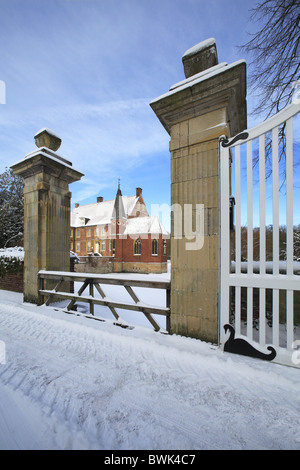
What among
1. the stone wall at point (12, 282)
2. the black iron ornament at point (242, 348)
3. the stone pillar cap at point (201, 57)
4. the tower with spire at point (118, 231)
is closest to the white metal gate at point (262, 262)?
the black iron ornament at point (242, 348)

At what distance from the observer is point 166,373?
7.45 feet

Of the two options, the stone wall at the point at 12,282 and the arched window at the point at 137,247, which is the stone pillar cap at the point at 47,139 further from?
the arched window at the point at 137,247

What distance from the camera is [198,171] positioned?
3.12 m

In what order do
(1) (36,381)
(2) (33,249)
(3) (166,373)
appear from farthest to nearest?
(2) (33,249) < (3) (166,373) < (1) (36,381)

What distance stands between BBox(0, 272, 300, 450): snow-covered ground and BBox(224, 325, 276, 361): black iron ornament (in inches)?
3.6


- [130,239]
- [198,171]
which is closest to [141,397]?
[198,171]

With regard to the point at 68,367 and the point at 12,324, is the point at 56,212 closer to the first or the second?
the point at 12,324

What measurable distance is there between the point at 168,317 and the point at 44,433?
2.13 metres

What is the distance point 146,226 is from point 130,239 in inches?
112

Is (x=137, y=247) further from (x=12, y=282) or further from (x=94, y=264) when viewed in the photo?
(x=12, y=282)

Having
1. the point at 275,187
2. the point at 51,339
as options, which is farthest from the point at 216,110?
the point at 51,339

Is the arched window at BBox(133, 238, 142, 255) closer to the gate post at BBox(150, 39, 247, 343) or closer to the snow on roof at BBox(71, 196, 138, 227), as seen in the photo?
the snow on roof at BBox(71, 196, 138, 227)

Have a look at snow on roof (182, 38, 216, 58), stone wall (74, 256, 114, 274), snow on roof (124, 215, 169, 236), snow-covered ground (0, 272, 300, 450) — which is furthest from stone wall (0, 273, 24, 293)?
snow on roof (124, 215, 169, 236)

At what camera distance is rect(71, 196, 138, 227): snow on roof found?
35750 millimetres
